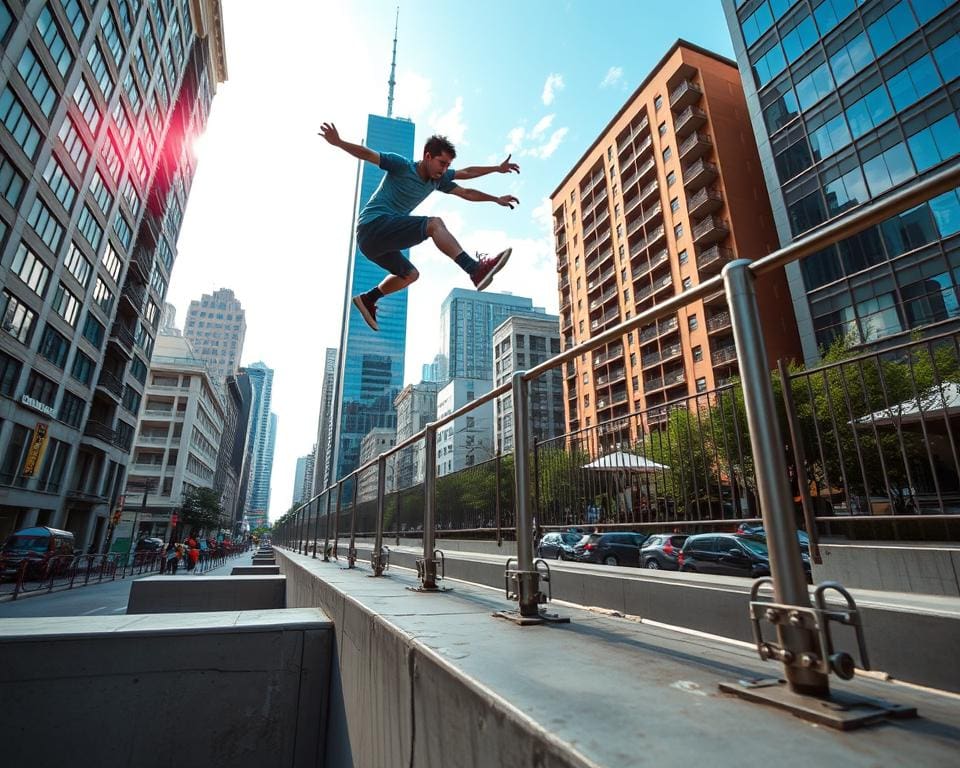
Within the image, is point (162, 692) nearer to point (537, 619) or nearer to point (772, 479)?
point (537, 619)

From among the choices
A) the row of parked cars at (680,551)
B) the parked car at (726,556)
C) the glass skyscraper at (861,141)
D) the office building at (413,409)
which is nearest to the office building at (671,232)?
the glass skyscraper at (861,141)

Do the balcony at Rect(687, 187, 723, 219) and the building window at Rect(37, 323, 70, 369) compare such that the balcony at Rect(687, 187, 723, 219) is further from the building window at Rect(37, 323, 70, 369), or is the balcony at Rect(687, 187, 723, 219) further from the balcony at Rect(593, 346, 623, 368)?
the building window at Rect(37, 323, 70, 369)

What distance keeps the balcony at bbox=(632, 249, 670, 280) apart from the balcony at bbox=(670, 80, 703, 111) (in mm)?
11850

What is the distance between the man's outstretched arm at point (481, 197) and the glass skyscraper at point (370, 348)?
1198 cm

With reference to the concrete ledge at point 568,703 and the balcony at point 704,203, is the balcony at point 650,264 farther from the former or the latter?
the concrete ledge at point 568,703

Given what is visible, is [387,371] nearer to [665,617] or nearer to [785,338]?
[785,338]

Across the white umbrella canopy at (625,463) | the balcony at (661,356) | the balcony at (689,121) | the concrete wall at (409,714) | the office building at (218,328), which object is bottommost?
the concrete wall at (409,714)

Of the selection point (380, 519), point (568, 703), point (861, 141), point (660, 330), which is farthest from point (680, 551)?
point (660, 330)

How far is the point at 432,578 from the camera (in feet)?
13.6

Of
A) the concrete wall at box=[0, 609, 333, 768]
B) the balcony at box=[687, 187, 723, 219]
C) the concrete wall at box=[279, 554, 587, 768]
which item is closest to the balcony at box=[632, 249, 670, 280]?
the balcony at box=[687, 187, 723, 219]

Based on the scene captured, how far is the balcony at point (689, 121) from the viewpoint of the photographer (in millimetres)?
40562

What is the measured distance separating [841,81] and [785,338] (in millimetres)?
15707

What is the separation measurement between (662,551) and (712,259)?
3047cm

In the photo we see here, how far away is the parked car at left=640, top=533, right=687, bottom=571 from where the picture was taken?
548 inches
